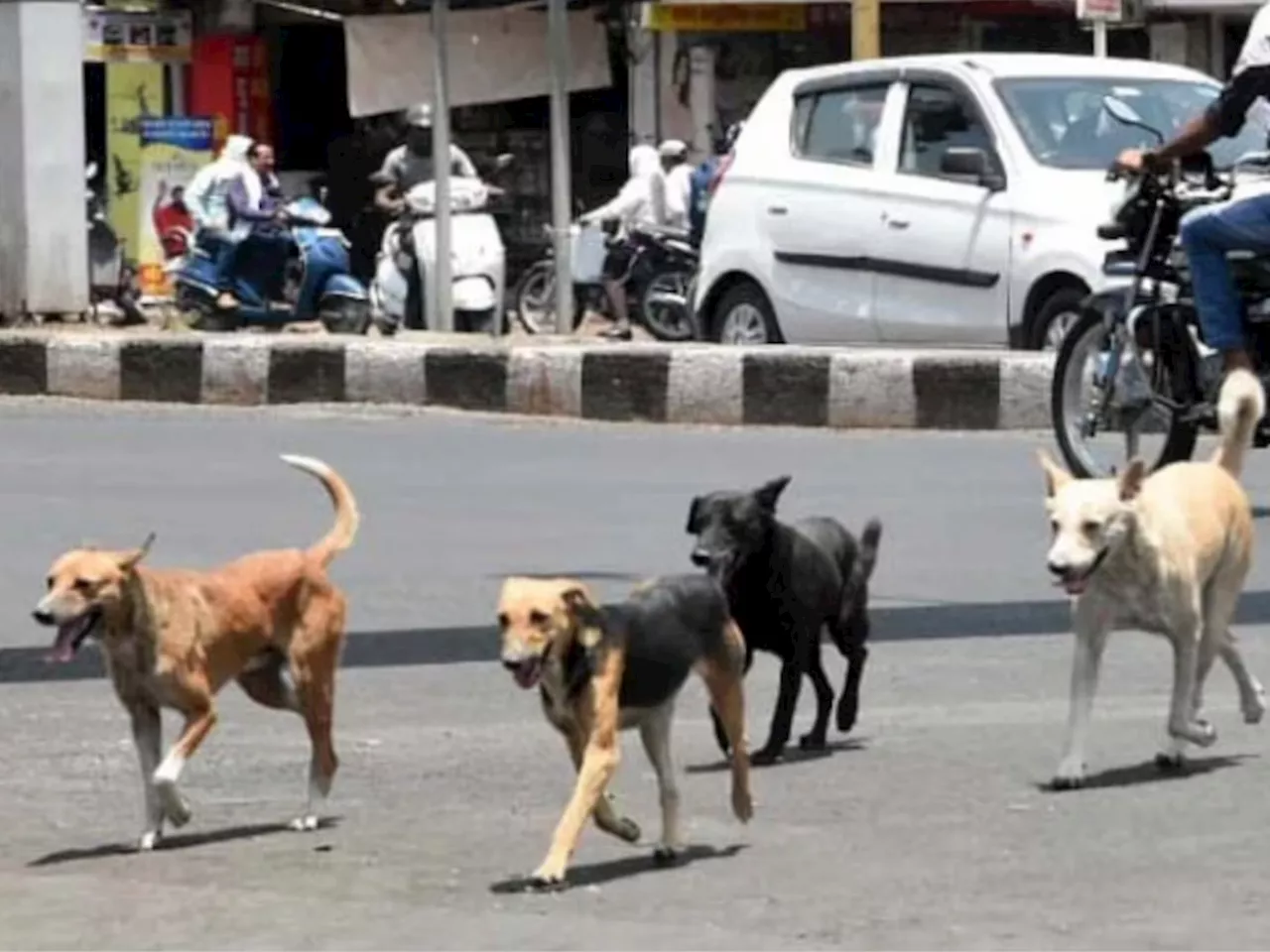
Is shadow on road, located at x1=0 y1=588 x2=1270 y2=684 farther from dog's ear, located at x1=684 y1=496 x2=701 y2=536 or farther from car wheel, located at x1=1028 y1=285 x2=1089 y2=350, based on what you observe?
car wheel, located at x1=1028 y1=285 x2=1089 y2=350

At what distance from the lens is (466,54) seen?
3105 cm

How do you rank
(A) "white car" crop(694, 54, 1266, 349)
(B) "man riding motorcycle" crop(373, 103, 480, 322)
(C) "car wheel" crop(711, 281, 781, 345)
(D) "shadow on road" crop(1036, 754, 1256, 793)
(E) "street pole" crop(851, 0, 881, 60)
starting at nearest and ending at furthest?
(D) "shadow on road" crop(1036, 754, 1256, 793), (A) "white car" crop(694, 54, 1266, 349), (C) "car wheel" crop(711, 281, 781, 345), (E) "street pole" crop(851, 0, 881, 60), (B) "man riding motorcycle" crop(373, 103, 480, 322)

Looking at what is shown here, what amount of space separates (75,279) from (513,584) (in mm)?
13873

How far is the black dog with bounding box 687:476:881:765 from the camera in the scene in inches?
299

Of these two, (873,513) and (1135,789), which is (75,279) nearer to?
(873,513)

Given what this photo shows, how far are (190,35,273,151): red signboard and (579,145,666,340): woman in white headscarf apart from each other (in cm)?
572

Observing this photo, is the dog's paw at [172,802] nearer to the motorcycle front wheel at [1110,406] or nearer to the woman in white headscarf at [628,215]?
the motorcycle front wheel at [1110,406]

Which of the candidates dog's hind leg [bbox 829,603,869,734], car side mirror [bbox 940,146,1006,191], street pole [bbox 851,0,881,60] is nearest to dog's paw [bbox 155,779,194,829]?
dog's hind leg [bbox 829,603,869,734]

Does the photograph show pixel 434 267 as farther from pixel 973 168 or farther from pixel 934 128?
pixel 973 168

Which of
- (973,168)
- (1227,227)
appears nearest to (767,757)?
(1227,227)

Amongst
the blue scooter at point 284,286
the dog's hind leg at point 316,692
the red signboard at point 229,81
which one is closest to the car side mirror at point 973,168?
the blue scooter at point 284,286

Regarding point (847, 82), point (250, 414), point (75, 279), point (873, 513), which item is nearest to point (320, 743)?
point (873, 513)

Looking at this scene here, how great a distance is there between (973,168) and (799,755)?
30.0 ft

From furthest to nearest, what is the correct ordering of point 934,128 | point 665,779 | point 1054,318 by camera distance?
1. point 934,128
2. point 1054,318
3. point 665,779
